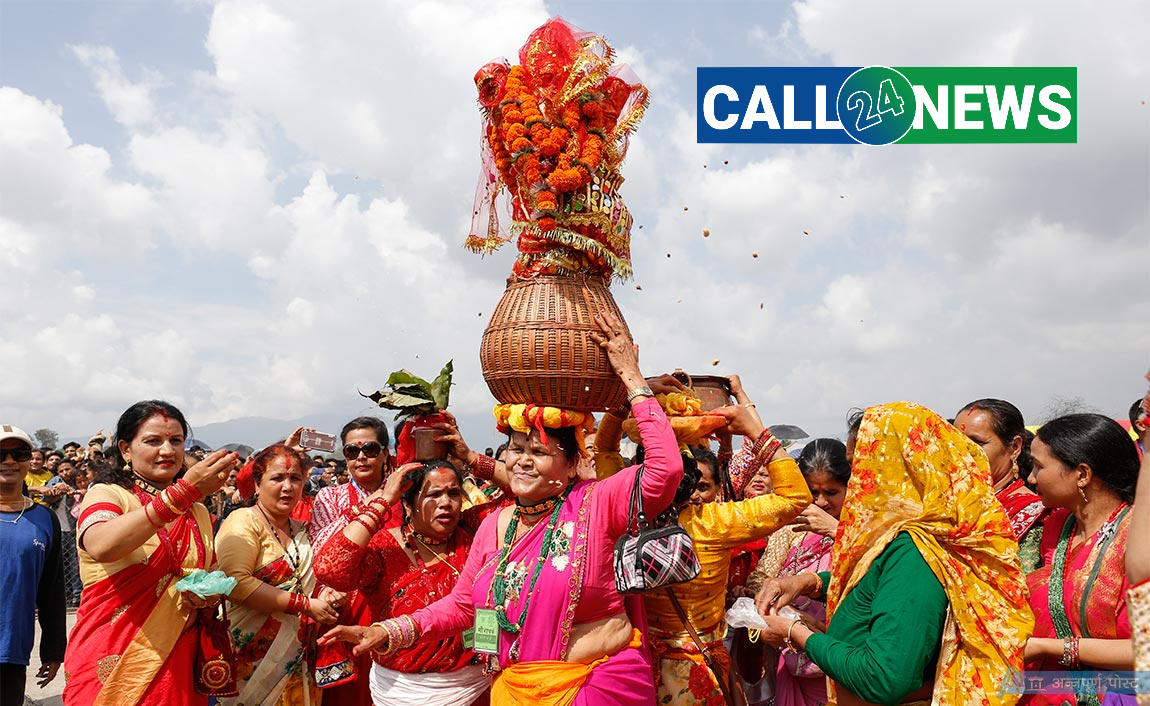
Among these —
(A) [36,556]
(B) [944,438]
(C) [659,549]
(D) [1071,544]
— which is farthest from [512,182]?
(A) [36,556]

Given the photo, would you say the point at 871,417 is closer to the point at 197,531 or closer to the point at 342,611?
the point at 342,611

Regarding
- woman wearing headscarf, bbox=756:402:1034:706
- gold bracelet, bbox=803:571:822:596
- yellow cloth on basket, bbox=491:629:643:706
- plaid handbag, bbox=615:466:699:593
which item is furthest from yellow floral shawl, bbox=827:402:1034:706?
yellow cloth on basket, bbox=491:629:643:706

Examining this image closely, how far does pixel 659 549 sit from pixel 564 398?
87 centimetres

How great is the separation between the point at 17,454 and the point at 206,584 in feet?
6.89

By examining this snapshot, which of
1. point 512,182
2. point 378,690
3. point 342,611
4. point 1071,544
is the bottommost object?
point 378,690

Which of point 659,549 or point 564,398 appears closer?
point 659,549

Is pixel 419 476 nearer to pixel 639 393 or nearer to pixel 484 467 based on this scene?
pixel 484 467

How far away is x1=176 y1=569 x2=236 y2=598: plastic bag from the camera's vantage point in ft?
13.8

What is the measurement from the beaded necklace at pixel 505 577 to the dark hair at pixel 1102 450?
223cm

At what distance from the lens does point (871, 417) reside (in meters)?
3.10

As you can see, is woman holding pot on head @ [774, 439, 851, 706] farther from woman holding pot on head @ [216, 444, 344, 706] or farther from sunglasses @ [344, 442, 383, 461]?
sunglasses @ [344, 442, 383, 461]

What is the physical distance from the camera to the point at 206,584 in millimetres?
4238

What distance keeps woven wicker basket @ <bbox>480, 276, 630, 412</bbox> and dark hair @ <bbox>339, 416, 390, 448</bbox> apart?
205cm

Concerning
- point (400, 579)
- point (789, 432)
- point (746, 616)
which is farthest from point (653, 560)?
point (789, 432)
